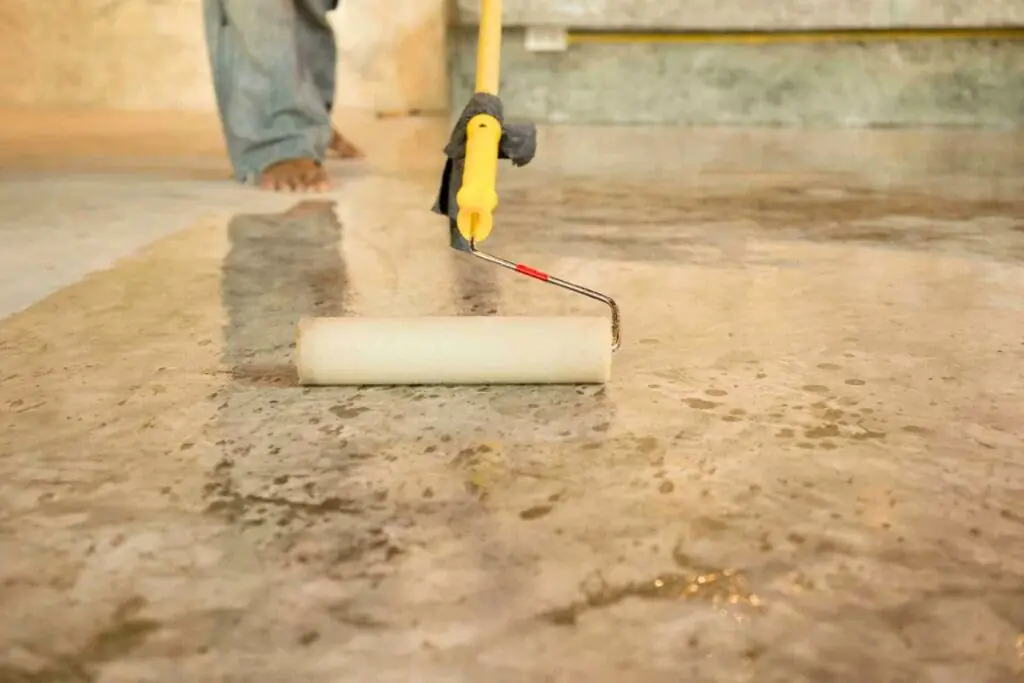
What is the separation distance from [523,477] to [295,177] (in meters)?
1.27

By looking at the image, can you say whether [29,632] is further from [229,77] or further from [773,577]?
[229,77]

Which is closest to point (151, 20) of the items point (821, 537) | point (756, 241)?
point (756, 241)

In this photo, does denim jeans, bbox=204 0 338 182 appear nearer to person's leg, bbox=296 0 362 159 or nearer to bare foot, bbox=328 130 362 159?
person's leg, bbox=296 0 362 159

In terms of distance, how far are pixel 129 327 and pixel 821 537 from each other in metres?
0.61

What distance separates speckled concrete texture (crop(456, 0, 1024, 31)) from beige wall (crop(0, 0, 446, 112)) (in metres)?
0.76

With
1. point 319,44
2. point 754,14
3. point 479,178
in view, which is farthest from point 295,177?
point 754,14

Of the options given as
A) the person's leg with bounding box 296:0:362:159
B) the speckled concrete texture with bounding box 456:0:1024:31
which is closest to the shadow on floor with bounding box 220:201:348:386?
the person's leg with bounding box 296:0:362:159

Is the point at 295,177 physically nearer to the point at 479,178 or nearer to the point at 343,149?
the point at 343,149

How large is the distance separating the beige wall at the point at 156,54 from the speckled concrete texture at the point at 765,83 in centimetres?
59

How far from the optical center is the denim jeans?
69.5 inches

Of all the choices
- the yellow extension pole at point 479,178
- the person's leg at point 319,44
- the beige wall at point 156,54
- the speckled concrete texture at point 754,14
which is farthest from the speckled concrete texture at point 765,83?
the yellow extension pole at point 479,178

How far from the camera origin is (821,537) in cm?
50

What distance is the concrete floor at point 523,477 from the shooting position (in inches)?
16.6

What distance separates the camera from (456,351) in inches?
27.6
